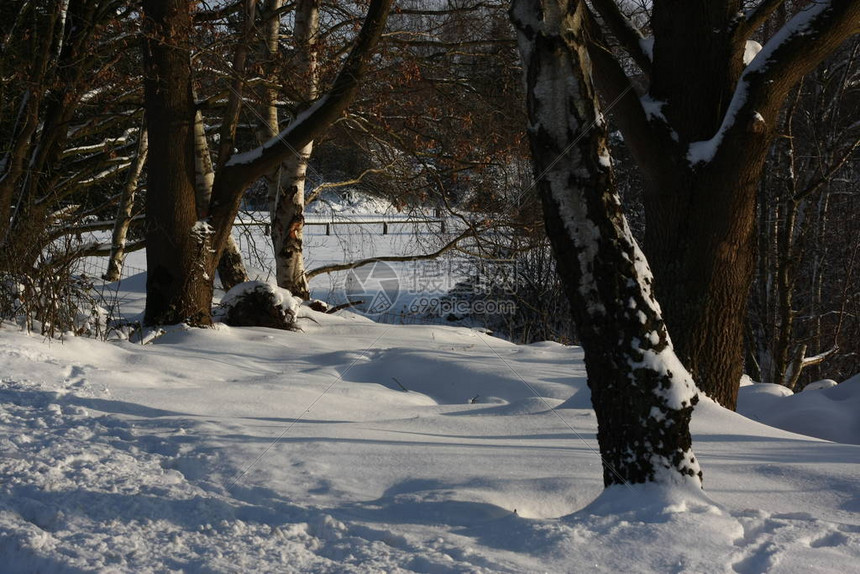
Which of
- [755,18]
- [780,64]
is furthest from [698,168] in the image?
[755,18]

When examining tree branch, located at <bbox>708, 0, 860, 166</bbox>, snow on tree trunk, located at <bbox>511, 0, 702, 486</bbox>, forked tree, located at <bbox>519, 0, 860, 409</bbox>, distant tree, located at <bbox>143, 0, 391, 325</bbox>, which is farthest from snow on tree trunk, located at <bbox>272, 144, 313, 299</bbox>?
snow on tree trunk, located at <bbox>511, 0, 702, 486</bbox>

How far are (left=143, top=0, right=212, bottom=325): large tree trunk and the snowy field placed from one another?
1818mm

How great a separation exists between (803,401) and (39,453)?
5516mm

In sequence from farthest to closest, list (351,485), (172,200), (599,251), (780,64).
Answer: (172,200) < (780,64) < (351,485) < (599,251)

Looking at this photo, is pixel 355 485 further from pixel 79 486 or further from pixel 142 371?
pixel 142 371

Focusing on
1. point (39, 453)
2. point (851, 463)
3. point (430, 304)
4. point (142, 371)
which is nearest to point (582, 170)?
point (851, 463)

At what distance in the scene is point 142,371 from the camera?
4996 millimetres

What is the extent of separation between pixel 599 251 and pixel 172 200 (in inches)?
209

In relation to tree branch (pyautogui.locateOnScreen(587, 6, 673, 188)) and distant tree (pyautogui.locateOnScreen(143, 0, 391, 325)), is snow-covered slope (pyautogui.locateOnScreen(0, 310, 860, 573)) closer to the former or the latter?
tree branch (pyautogui.locateOnScreen(587, 6, 673, 188))

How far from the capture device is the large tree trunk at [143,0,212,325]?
7.07 metres

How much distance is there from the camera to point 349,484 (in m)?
3.14

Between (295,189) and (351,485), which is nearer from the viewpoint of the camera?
(351,485)

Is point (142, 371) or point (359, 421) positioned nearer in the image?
point (359, 421)

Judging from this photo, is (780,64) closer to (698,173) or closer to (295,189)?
(698,173)
